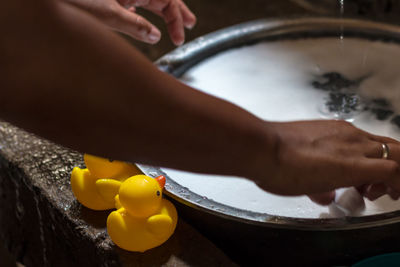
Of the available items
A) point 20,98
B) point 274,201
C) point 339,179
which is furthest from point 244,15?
point 20,98

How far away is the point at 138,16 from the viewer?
1.37 meters

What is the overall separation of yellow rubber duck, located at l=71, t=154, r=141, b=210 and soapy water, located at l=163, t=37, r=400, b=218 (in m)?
0.14

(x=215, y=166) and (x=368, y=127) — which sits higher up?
(x=215, y=166)

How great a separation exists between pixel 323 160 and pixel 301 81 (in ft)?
2.82

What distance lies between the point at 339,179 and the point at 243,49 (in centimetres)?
101

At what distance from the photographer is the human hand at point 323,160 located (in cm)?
77

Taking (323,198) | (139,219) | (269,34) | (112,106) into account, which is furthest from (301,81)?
(112,106)

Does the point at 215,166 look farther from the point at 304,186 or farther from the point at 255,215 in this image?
the point at 255,215

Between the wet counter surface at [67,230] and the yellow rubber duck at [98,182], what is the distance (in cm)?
4

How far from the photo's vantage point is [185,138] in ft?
2.27

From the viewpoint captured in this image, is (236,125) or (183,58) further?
(183,58)

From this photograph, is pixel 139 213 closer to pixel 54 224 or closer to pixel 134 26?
pixel 54 224

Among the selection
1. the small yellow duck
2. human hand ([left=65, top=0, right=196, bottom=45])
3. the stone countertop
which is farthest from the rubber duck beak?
human hand ([left=65, top=0, right=196, bottom=45])

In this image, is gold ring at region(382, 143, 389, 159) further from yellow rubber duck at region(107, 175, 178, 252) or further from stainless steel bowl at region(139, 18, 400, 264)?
yellow rubber duck at region(107, 175, 178, 252)
